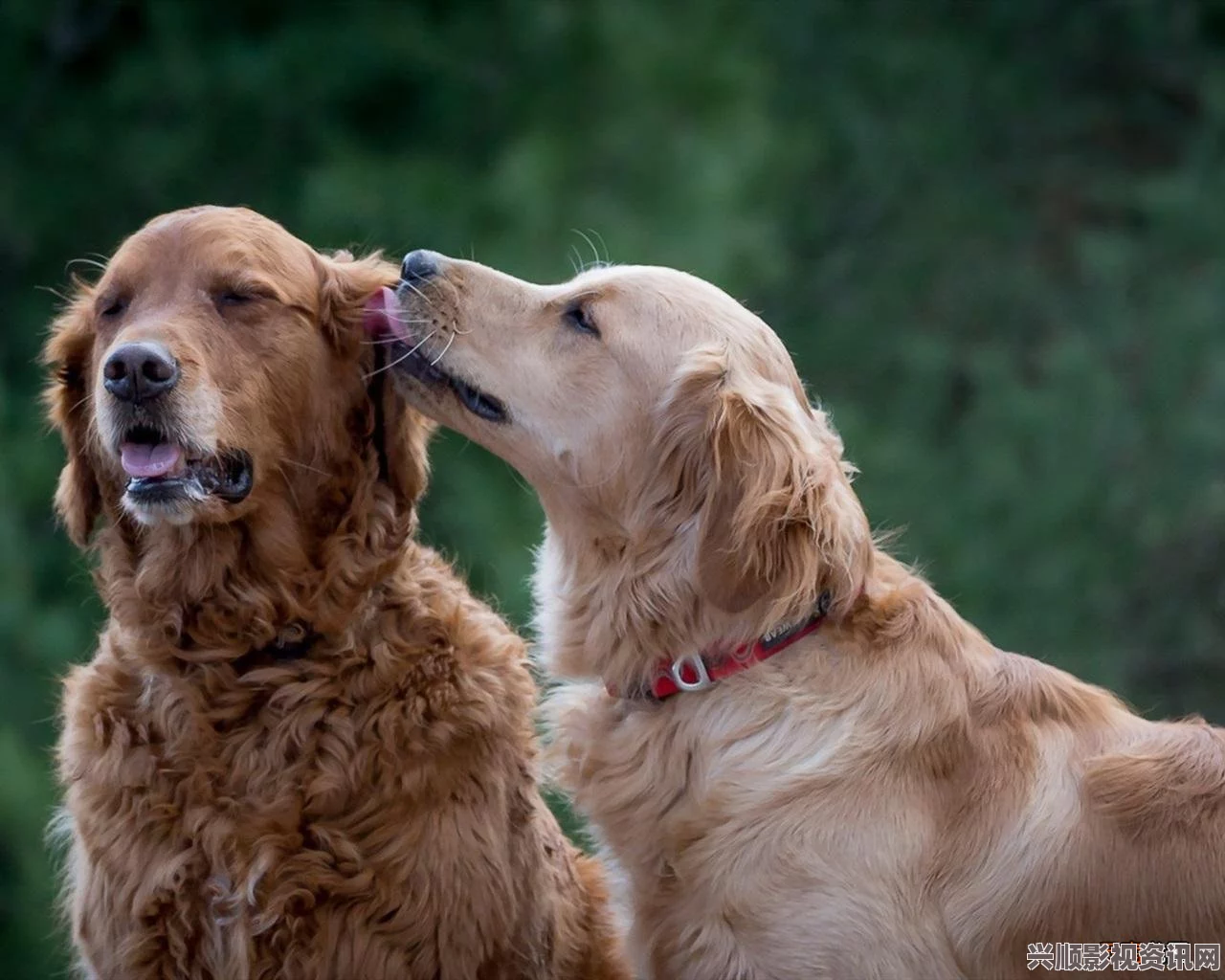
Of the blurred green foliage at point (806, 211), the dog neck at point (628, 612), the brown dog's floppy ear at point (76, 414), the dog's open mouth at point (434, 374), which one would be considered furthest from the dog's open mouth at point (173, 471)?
the blurred green foliage at point (806, 211)

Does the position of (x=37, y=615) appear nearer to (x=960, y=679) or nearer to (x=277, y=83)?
(x=277, y=83)

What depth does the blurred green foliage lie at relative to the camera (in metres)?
7.92

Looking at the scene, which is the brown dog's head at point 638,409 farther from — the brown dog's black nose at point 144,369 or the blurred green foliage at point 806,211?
the blurred green foliage at point 806,211

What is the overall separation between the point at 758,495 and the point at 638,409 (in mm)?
386

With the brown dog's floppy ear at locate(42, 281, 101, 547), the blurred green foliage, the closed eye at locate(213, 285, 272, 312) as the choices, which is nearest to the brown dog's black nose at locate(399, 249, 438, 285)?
the closed eye at locate(213, 285, 272, 312)

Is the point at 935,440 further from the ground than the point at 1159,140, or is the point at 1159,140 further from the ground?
the point at 1159,140

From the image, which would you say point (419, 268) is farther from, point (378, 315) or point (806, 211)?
point (806, 211)

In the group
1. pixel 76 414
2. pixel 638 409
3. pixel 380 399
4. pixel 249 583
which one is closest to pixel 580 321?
pixel 638 409

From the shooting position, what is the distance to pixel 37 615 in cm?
745

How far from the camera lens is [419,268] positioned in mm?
3770

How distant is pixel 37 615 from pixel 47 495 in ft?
2.25

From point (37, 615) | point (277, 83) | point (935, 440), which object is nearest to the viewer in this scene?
point (37, 615)

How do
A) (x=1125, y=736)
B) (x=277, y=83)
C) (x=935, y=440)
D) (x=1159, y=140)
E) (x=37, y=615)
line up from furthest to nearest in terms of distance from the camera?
(x=1159, y=140), (x=935, y=440), (x=277, y=83), (x=37, y=615), (x=1125, y=736)

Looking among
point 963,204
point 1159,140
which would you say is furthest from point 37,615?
point 1159,140
